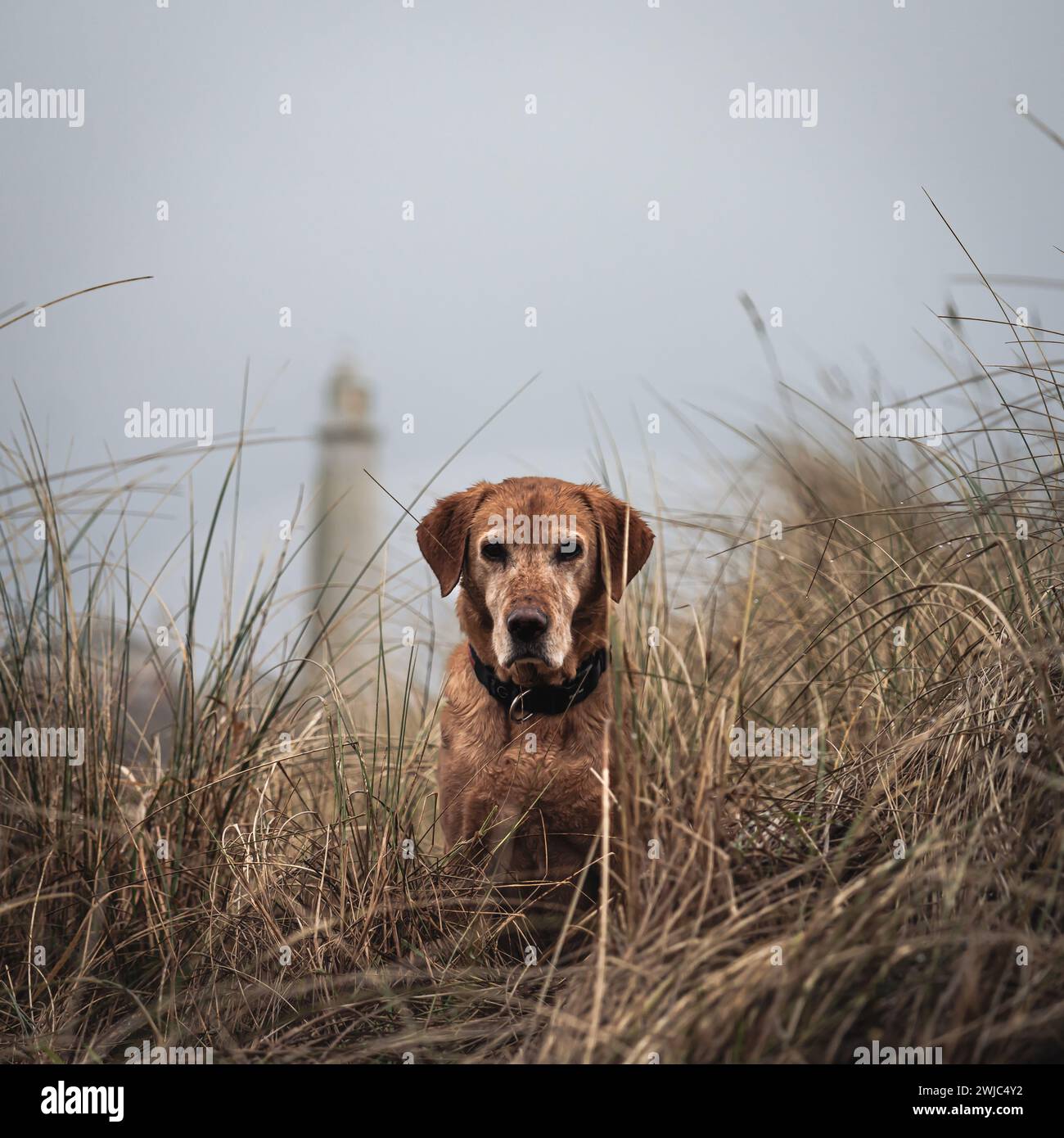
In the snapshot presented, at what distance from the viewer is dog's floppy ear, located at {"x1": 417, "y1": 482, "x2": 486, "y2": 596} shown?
11.6ft

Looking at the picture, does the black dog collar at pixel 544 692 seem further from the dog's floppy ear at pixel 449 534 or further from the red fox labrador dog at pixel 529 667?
→ the dog's floppy ear at pixel 449 534

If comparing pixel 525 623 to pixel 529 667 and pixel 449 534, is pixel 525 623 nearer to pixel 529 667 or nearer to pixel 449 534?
pixel 529 667

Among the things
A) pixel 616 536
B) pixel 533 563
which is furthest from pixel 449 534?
pixel 616 536

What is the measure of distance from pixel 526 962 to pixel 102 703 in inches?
70.0

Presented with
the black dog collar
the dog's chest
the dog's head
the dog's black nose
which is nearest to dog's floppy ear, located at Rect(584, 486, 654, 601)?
the dog's head

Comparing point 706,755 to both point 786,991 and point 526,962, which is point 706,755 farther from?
point 526,962

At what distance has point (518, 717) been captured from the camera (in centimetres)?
324

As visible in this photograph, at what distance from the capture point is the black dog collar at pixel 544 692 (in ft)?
10.6

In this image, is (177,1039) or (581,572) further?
(581,572)

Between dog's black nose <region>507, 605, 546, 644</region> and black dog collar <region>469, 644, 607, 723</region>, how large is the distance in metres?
0.20

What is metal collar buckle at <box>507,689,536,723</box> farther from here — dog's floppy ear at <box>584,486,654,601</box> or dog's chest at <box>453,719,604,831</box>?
dog's floppy ear at <box>584,486,654,601</box>

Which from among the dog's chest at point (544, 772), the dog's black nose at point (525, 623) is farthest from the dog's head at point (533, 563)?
the dog's chest at point (544, 772)

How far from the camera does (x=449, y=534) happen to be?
363cm
